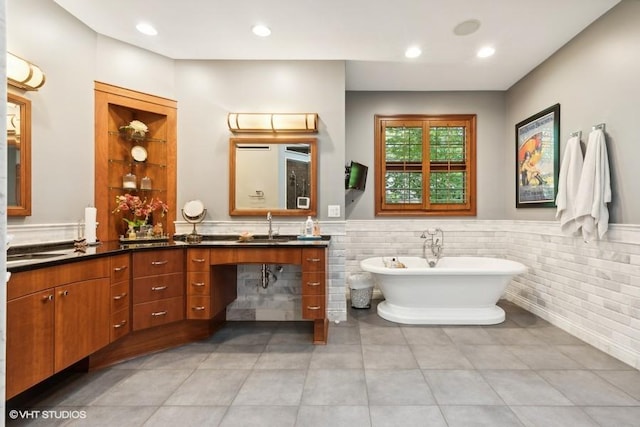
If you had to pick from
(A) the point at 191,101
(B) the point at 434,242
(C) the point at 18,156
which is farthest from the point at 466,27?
(C) the point at 18,156

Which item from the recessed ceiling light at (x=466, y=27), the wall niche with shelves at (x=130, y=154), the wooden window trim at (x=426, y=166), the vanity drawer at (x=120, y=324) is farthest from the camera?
the wooden window trim at (x=426, y=166)

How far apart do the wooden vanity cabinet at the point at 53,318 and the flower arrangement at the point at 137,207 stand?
847 mm

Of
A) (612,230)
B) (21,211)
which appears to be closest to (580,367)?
(612,230)

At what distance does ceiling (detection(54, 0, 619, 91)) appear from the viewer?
2.31 metres

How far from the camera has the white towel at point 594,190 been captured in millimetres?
2359

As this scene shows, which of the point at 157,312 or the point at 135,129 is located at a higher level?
the point at 135,129

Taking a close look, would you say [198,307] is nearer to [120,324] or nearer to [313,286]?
[120,324]

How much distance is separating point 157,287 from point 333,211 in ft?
5.72

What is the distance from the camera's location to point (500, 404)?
1758 millimetres

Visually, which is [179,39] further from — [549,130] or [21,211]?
[549,130]

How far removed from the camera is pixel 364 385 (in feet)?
6.45

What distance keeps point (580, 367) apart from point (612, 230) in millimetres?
1106

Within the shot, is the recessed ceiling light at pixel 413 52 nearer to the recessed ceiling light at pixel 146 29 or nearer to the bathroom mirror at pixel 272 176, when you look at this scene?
the bathroom mirror at pixel 272 176

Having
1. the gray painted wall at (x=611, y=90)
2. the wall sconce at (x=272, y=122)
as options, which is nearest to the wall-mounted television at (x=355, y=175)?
the wall sconce at (x=272, y=122)
